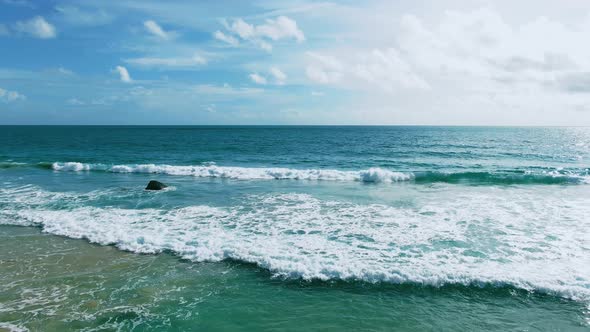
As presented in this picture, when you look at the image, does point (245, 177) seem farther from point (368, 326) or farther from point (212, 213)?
point (368, 326)

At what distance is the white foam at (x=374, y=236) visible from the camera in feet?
30.1

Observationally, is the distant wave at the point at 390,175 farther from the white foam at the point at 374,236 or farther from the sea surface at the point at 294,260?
the white foam at the point at 374,236

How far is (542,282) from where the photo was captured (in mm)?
8484

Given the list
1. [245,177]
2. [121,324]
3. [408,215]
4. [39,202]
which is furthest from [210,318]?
[245,177]

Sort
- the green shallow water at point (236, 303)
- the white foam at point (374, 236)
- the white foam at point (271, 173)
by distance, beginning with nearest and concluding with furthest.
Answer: the green shallow water at point (236, 303)
the white foam at point (374, 236)
the white foam at point (271, 173)

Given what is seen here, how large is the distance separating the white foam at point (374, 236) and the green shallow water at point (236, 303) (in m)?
0.63

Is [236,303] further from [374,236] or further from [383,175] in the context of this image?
[383,175]

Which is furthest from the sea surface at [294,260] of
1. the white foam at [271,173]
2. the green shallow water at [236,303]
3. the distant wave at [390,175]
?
the white foam at [271,173]

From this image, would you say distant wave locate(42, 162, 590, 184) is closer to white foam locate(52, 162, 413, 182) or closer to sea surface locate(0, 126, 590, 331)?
white foam locate(52, 162, 413, 182)

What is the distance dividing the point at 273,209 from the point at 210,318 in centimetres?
907

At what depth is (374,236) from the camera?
40.0 feet

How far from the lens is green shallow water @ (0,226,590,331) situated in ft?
22.9

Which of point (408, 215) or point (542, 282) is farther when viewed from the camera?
point (408, 215)

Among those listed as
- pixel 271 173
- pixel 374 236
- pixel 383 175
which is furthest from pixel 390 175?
pixel 374 236
